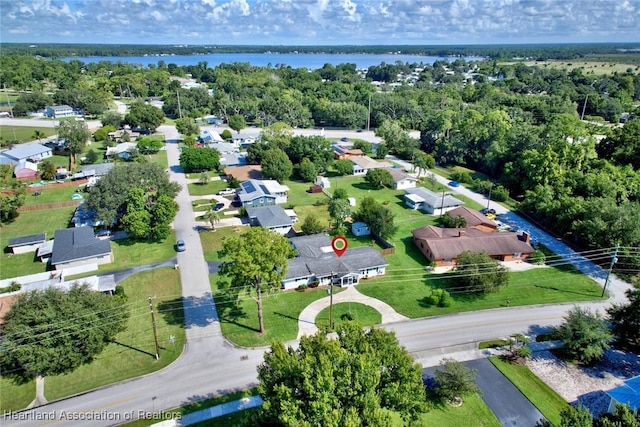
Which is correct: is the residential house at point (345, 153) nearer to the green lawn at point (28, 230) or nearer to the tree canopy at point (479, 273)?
the tree canopy at point (479, 273)

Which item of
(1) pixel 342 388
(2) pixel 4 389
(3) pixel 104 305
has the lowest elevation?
(2) pixel 4 389

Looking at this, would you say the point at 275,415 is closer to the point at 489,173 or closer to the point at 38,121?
the point at 489,173

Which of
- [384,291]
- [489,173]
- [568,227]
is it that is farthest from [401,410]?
[489,173]

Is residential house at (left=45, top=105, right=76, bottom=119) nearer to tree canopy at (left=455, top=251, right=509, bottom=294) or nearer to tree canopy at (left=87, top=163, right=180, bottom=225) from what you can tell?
tree canopy at (left=87, top=163, right=180, bottom=225)

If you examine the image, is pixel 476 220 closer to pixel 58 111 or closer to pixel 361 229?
pixel 361 229

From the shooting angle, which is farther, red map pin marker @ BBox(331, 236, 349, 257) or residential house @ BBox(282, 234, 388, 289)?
residential house @ BBox(282, 234, 388, 289)

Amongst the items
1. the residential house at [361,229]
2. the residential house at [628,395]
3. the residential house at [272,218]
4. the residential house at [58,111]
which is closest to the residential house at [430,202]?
the residential house at [361,229]

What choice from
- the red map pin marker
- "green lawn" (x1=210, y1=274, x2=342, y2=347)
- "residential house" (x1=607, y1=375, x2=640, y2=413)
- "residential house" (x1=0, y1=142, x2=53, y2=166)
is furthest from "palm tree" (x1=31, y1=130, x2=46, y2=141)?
"residential house" (x1=607, y1=375, x2=640, y2=413)

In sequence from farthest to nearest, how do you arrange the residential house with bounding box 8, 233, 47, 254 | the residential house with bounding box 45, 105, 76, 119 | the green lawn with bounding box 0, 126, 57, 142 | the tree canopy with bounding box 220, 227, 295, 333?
1. the residential house with bounding box 45, 105, 76, 119
2. the green lawn with bounding box 0, 126, 57, 142
3. the residential house with bounding box 8, 233, 47, 254
4. the tree canopy with bounding box 220, 227, 295, 333
